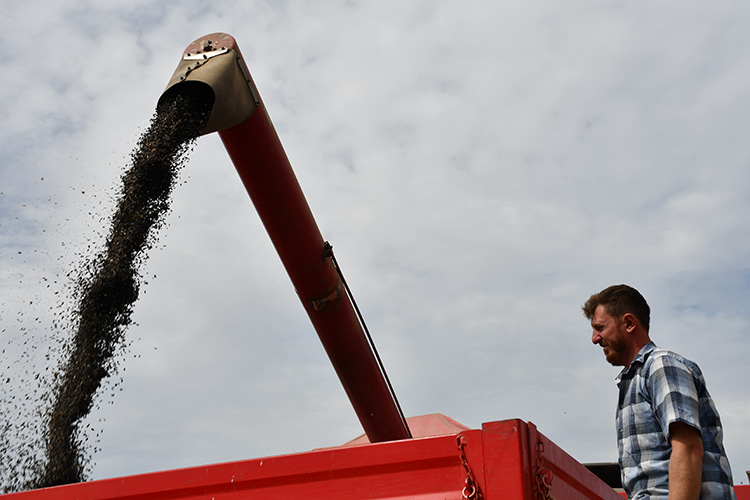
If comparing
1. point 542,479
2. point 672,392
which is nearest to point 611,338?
point 672,392

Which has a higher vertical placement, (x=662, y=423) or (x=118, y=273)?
(x=118, y=273)

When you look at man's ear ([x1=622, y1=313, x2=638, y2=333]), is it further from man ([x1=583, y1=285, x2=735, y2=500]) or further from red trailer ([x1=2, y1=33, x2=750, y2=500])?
red trailer ([x1=2, y1=33, x2=750, y2=500])

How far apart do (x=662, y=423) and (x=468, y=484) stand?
0.85m

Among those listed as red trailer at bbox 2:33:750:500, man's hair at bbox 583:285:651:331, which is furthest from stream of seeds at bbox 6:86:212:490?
man's hair at bbox 583:285:651:331

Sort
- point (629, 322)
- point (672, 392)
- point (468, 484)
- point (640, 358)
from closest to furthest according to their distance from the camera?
point (468, 484) → point (672, 392) → point (640, 358) → point (629, 322)

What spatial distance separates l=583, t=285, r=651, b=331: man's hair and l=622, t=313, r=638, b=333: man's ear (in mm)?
15

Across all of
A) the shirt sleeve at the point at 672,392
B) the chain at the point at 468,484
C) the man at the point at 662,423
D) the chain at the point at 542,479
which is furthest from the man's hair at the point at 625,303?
the chain at the point at 468,484

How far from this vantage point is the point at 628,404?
8.56 ft

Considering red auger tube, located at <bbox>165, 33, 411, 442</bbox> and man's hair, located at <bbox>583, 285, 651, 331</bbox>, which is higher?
red auger tube, located at <bbox>165, 33, 411, 442</bbox>

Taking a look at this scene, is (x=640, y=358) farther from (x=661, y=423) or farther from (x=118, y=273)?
(x=118, y=273)

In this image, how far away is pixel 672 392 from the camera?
2389mm

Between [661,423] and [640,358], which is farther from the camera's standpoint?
[640,358]

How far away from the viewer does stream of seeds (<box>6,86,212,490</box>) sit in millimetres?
3619

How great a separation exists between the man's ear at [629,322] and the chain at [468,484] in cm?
109
